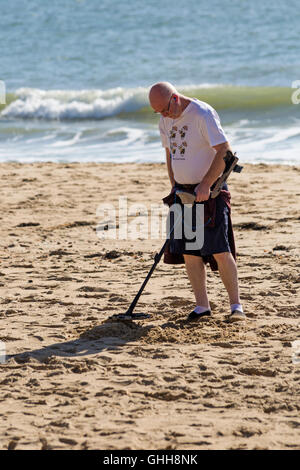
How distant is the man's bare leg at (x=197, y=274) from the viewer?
4711 millimetres

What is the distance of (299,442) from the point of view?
10.5 ft

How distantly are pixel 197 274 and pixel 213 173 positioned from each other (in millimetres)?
718

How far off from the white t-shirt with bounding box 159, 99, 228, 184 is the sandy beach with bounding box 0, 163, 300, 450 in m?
0.98

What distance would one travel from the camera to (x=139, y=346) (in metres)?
4.42

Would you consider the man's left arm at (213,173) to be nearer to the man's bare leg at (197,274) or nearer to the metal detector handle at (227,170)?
the metal detector handle at (227,170)

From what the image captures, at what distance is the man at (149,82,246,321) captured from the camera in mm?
4270

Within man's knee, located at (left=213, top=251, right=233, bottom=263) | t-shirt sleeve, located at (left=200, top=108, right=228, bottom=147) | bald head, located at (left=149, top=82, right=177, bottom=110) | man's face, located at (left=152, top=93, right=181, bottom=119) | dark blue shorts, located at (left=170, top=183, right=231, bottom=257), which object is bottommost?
man's knee, located at (left=213, top=251, right=233, bottom=263)

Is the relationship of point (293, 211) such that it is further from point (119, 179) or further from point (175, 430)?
point (175, 430)

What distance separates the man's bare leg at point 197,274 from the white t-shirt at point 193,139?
0.52 metres

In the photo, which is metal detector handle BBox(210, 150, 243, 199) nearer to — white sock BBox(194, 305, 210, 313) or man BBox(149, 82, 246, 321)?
man BBox(149, 82, 246, 321)

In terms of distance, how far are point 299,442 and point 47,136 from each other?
11.9 metres

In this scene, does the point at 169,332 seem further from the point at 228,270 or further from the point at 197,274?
the point at 228,270

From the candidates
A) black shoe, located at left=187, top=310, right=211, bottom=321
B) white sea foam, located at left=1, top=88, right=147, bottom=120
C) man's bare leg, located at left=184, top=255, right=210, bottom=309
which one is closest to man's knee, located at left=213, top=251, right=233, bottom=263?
man's bare leg, located at left=184, top=255, right=210, bottom=309

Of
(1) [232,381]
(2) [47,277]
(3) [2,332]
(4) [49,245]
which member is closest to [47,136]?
(4) [49,245]
